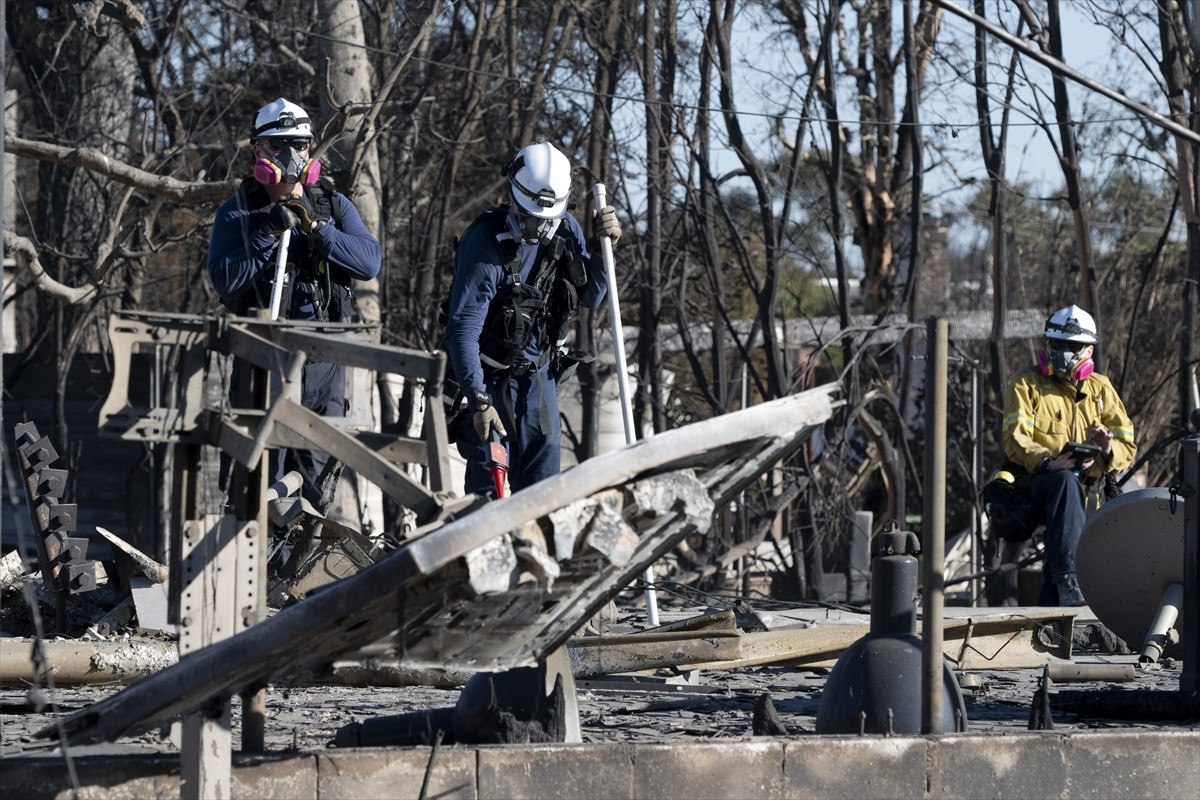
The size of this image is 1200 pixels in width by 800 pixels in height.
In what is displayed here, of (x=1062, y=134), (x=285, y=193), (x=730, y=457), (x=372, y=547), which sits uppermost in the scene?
(x=1062, y=134)

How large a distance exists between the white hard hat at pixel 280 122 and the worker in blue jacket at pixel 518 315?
0.88m

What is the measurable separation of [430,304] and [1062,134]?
5127 millimetres

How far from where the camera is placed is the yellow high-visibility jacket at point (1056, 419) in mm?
9594

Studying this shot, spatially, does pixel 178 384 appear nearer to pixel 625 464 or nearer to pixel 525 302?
pixel 625 464

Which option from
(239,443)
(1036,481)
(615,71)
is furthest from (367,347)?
(615,71)

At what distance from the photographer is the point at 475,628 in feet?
14.2

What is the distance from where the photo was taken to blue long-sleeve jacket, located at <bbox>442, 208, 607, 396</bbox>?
7164mm

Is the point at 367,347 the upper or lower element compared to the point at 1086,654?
upper

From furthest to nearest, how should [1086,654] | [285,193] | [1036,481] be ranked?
[1036,481] < [1086,654] < [285,193]

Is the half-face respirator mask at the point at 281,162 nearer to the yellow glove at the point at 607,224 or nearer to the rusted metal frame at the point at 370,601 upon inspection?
the yellow glove at the point at 607,224

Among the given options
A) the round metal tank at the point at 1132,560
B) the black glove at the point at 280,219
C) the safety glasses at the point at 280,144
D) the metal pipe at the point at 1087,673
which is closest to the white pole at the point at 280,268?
the black glove at the point at 280,219

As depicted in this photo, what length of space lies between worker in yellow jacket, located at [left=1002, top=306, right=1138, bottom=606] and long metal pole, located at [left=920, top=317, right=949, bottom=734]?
4.30m

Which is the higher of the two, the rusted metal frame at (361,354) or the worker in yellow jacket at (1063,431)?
the rusted metal frame at (361,354)

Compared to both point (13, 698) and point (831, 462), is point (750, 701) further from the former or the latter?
point (831, 462)
